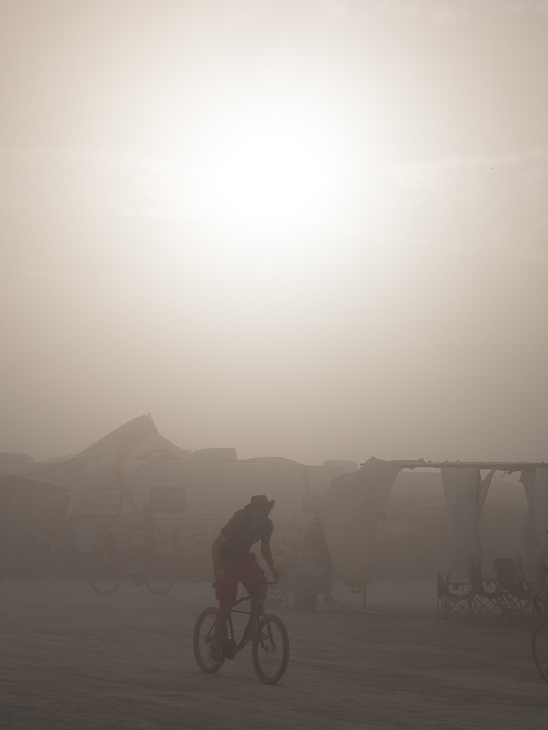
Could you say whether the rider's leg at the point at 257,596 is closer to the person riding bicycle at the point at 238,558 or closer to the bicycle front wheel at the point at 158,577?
the person riding bicycle at the point at 238,558

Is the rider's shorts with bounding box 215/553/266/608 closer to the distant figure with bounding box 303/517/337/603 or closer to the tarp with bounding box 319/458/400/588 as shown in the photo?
the tarp with bounding box 319/458/400/588

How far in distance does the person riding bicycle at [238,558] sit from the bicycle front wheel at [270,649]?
36 cm

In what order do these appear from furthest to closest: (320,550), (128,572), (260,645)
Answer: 1. (128,572)
2. (320,550)
3. (260,645)

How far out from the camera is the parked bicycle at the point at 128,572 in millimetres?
19422

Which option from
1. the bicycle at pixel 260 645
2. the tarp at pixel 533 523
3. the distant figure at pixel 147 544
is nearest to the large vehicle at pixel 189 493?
the distant figure at pixel 147 544

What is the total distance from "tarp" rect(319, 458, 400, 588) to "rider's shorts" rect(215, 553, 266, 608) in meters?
8.11

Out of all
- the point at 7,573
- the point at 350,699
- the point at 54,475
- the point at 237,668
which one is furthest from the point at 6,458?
the point at 350,699

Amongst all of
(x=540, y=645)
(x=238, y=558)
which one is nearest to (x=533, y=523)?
(x=540, y=645)

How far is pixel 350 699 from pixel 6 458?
26522 mm

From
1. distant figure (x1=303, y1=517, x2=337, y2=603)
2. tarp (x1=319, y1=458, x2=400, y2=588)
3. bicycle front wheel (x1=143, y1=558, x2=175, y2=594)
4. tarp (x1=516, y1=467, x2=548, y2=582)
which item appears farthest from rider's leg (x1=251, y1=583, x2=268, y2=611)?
bicycle front wheel (x1=143, y1=558, x2=175, y2=594)

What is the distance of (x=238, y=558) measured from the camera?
8.93 meters

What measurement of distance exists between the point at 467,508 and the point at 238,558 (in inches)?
351

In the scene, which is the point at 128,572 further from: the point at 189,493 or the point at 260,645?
the point at 260,645

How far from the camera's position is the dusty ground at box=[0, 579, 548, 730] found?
21.7ft
